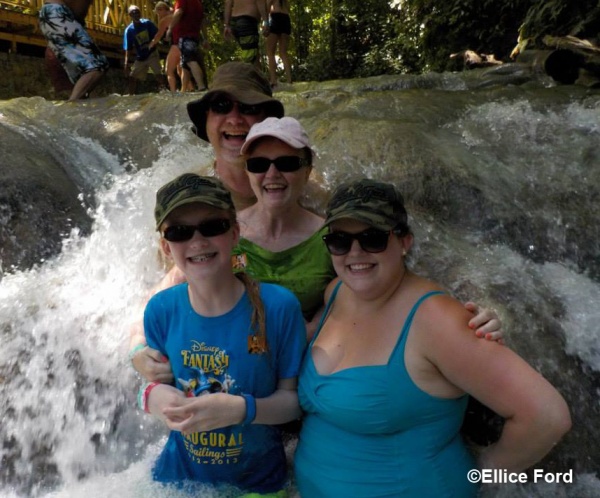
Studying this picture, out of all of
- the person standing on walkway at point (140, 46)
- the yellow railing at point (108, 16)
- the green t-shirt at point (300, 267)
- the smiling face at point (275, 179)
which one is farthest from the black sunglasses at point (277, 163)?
the yellow railing at point (108, 16)

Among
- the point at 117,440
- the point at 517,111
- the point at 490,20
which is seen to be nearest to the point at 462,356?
the point at 117,440

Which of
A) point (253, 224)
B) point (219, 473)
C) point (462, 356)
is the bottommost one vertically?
point (219, 473)

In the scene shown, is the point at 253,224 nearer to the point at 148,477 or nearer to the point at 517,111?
the point at 148,477

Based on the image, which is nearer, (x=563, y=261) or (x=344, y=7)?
(x=563, y=261)

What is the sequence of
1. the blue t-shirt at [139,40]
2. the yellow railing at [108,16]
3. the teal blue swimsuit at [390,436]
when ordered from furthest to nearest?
the yellow railing at [108,16]
the blue t-shirt at [139,40]
the teal blue swimsuit at [390,436]

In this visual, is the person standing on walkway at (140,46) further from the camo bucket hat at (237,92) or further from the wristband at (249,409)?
the wristband at (249,409)

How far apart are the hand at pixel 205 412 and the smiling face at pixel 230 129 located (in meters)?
1.58

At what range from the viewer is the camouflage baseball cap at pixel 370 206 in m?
2.29

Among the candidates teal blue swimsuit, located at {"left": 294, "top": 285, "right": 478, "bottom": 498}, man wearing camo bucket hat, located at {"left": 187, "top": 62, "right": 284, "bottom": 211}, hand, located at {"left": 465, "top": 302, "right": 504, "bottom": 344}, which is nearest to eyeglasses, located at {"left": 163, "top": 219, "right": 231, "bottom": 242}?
teal blue swimsuit, located at {"left": 294, "top": 285, "right": 478, "bottom": 498}

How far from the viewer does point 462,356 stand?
2107 millimetres

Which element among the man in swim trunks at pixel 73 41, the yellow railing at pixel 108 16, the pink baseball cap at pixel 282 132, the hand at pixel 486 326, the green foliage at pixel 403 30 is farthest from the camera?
the yellow railing at pixel 108 16

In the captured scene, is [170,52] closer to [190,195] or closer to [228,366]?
[190,195]

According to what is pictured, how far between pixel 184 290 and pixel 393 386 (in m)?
0.90

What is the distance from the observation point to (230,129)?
11.5ft
